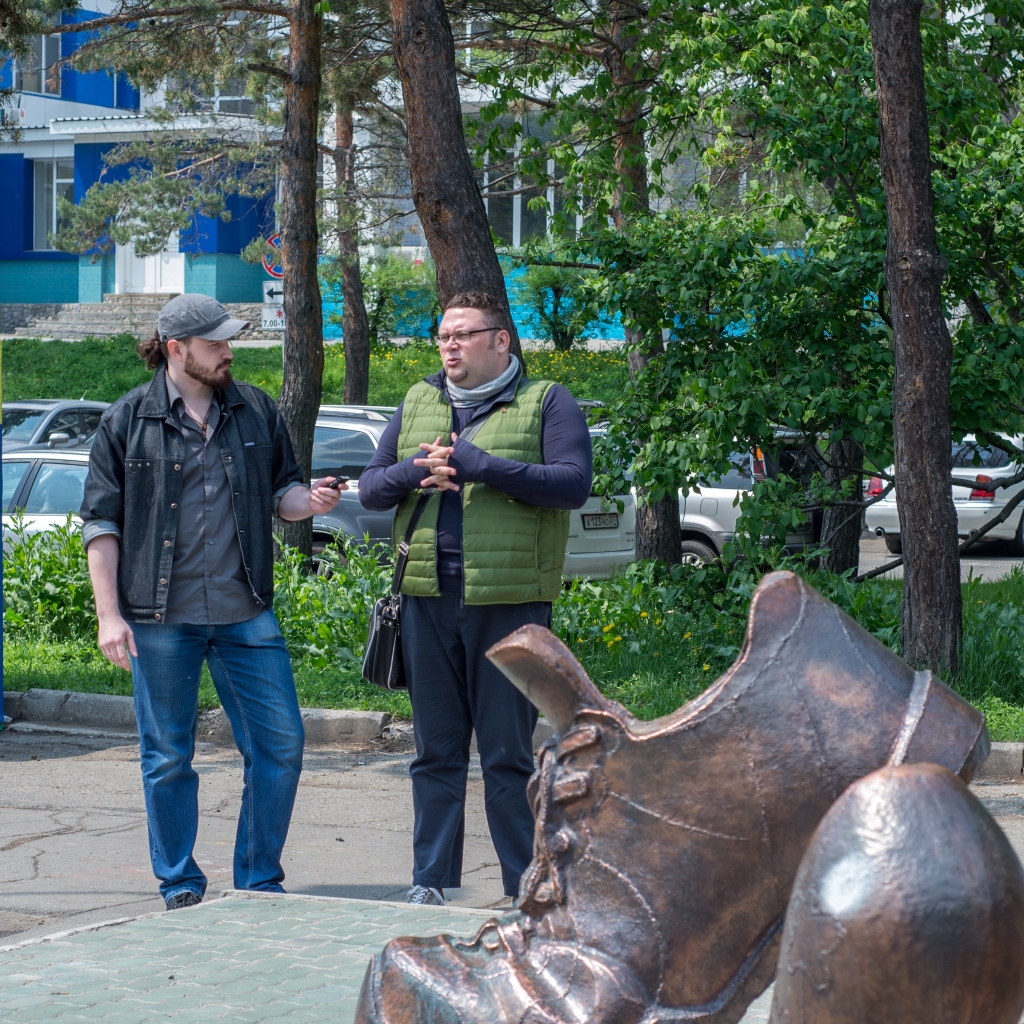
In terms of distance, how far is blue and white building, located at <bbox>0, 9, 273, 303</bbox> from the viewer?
117ft

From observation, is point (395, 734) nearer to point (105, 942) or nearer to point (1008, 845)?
point (105, 942)

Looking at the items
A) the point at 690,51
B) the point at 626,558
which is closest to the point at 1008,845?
the point at 690,51

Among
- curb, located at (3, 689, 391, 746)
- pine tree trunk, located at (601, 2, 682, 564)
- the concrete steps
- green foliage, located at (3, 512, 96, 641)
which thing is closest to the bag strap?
curb, located at (3, 689, 391, 746)

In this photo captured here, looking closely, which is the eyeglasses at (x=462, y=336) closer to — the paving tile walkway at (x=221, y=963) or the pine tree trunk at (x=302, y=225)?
the paving tile walkway at (x=221, y=963)

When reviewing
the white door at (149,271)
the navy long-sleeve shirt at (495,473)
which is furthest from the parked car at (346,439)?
the white door at (149,271)

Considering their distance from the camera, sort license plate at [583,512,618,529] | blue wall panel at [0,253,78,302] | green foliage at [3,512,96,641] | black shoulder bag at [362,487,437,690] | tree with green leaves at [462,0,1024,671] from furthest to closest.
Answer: blue wall panel at [0,253,78,302] → license plate at [583,512,618,529] → green foliage at [3,512,96,641] → tree with green leaves at [462,0,1024,671] → black shoulder bag at [362,487,437,690]

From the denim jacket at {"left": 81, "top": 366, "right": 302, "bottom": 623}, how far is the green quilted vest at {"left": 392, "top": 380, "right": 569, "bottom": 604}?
0.49 metres

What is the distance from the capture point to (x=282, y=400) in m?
11.4

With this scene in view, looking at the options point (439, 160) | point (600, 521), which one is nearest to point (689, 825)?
point (439, 160)

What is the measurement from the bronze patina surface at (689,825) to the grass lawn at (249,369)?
23.3 meters

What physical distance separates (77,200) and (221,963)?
37.4 meters

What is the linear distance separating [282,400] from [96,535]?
697 centimetres

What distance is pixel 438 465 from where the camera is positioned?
4336 millimetres

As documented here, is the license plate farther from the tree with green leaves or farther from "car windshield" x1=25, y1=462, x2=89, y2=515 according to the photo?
"car windshield" x1=25, y1=462, x2=89, y2=515
